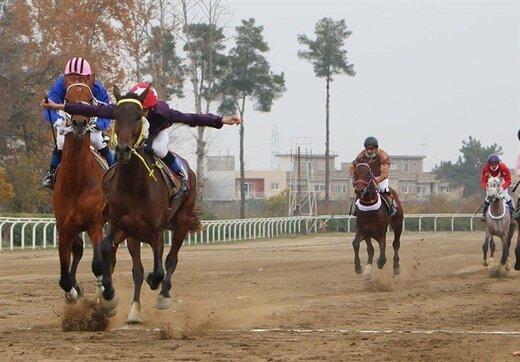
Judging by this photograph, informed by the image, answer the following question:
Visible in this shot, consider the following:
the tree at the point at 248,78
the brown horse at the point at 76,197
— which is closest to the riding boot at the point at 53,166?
the brown horse at the point at 76,197

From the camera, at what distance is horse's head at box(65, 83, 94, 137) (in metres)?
13.2

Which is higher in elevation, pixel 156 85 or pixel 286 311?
pixel 156 85

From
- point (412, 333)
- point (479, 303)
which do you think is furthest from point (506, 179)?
point (412, 333)

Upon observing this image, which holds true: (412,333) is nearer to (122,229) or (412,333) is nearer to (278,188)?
(122,229)

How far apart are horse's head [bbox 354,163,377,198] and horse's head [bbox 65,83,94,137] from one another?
8.76 metres

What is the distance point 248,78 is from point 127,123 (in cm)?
5746

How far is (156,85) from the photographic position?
51.2 metres

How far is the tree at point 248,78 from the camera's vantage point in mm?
69375

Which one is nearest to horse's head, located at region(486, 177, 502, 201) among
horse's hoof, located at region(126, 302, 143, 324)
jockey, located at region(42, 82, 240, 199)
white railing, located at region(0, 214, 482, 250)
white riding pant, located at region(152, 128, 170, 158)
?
white railing, located at region(0, 214, 482, 250)

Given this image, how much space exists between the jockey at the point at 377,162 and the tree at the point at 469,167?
10107cm

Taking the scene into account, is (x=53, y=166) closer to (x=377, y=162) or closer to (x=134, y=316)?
(x=134, y=316)

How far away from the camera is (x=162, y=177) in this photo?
45.7 ft

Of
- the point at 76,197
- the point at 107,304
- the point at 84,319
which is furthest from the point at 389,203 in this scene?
the point at 84,319

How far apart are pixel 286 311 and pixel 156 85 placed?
36571mm
